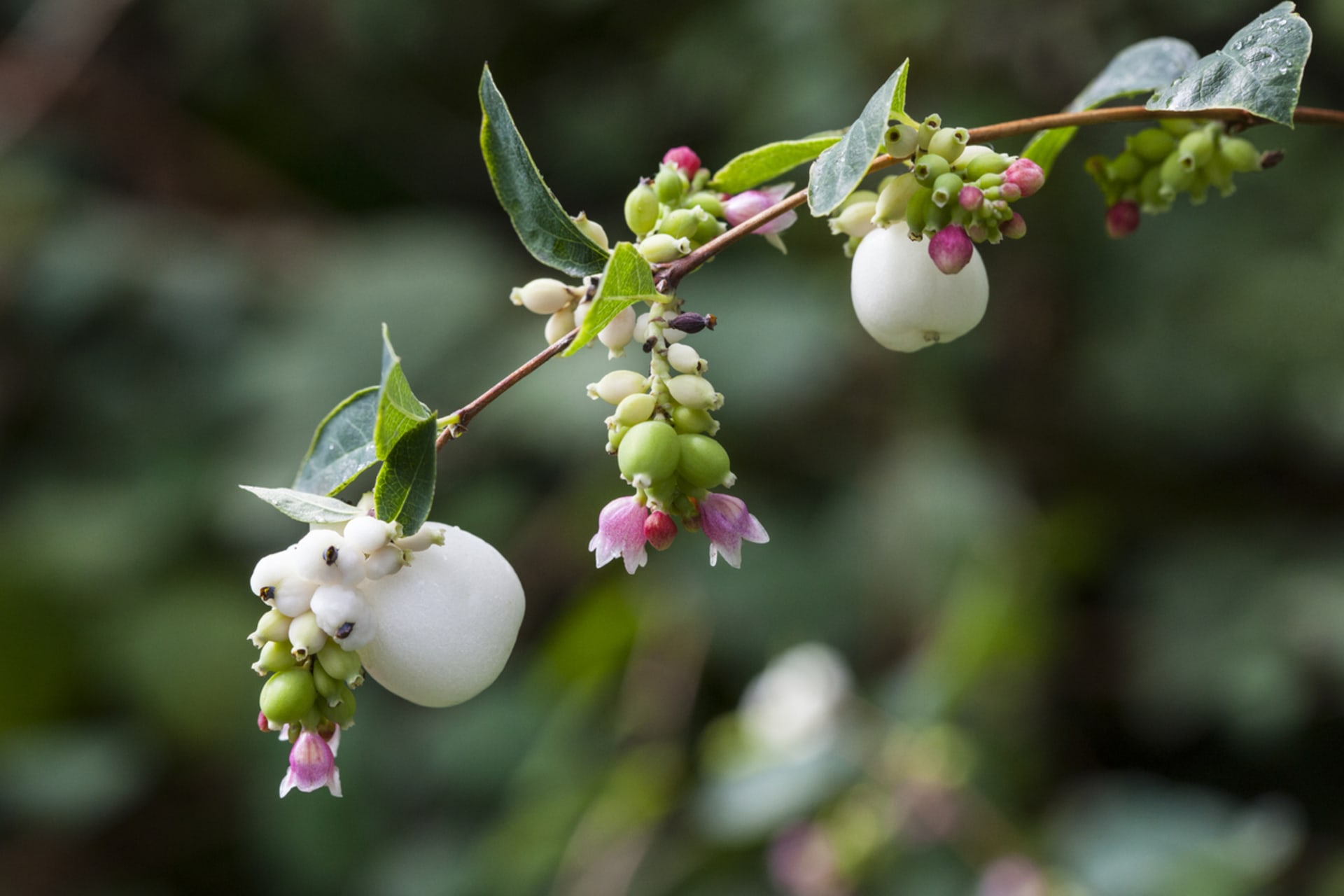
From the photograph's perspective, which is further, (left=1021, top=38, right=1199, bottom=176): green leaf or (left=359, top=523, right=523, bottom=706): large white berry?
(left=1021, top=38, right=1199, bottom=176): green leaf

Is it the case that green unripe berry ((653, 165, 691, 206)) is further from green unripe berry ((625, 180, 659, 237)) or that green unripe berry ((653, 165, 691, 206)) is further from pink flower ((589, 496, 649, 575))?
pink flower ((589, 496, 649, 575))

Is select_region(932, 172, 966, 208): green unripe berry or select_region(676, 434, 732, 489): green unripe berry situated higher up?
select_region(932, 172, 966, 208): green unripe berry

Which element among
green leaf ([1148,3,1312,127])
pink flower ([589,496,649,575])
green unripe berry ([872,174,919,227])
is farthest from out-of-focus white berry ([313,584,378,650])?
green leaf ([1148,3,1312,127])

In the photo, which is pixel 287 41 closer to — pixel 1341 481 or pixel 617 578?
pixel 617 578

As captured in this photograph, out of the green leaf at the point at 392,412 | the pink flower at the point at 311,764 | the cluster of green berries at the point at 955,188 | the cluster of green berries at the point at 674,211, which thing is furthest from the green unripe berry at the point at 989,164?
the pink flower at the point at 311,764

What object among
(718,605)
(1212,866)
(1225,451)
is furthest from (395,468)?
(1225,451)
